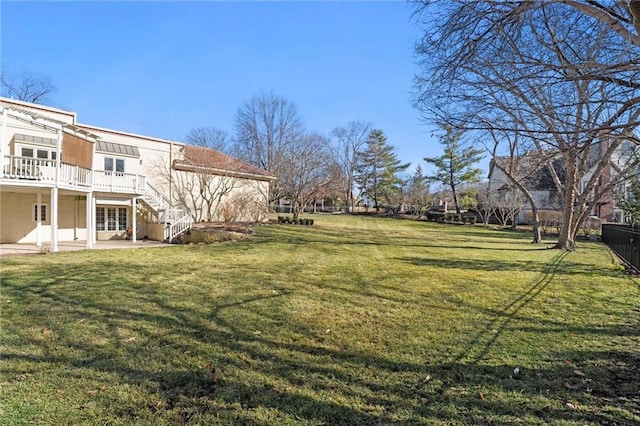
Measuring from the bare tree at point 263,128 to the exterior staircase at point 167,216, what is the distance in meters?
15.7

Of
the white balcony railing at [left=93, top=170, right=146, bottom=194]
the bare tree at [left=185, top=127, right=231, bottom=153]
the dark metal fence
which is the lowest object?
the dark metal fence

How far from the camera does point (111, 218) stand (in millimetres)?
18516

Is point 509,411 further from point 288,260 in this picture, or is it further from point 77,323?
point 288,260

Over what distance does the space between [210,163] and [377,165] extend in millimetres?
30130

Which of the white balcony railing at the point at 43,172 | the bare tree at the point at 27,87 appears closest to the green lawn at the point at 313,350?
the white balcony railing at the point at 43,172

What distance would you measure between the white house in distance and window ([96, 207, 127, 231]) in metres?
0.05

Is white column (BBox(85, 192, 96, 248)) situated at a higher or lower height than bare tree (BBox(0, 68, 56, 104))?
lower

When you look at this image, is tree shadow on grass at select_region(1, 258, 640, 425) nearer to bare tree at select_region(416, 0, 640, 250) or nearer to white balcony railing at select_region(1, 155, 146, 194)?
bare tree at select_region(416, 0, 640, 250)

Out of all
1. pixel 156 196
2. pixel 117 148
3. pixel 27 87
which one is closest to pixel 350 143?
pixel 156 196

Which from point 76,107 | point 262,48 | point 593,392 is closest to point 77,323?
point 593,392

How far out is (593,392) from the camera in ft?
10.2

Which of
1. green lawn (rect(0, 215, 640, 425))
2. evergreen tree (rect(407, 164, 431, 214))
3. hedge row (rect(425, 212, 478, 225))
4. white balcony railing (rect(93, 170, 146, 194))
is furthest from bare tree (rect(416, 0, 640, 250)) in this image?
evergreen tree (rect(407, 164, 431, 214))

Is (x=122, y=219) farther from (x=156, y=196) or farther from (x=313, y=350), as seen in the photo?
(x=313, y=350)

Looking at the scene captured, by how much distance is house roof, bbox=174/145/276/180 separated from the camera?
846 inches
